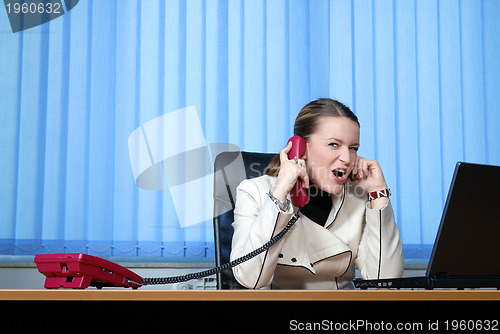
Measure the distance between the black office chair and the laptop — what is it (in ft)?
2.29

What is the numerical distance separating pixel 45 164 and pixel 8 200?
0.21 meters

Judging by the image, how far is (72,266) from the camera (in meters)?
0.85

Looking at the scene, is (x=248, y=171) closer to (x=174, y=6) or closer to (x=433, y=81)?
(x=174, y=6)

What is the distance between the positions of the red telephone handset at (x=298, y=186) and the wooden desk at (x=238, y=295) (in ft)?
2.30

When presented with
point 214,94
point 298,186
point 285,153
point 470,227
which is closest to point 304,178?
point 298,186

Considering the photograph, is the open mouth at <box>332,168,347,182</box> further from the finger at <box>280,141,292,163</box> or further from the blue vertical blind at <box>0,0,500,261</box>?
the blue vertical blind at <box>0,0,500,261</box>

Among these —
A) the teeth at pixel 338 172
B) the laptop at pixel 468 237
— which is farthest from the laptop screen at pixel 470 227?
the teeth at pixel 338 172

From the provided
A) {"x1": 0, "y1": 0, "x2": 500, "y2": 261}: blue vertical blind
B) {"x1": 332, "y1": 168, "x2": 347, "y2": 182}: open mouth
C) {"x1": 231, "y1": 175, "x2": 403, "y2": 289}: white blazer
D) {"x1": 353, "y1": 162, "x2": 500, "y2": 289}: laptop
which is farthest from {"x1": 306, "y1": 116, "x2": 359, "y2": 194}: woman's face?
{"x1": 0, "y1": 0, "x2": 500, "y2": 261}: blue vertical blind

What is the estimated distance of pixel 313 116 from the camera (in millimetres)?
Answer: 1642

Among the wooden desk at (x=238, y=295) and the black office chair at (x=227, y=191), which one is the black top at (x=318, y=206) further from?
the wooden desk at (x=238, y=295)

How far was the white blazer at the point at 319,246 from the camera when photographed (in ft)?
4.58

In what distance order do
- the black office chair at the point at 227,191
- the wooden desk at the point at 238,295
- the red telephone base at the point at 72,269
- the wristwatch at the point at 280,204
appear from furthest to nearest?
the black office chair at the point at 227,191, the wristwatch at the point at 280,204, the red telephone base at the point at 72,269, the wooden desk at the point at 238,295
